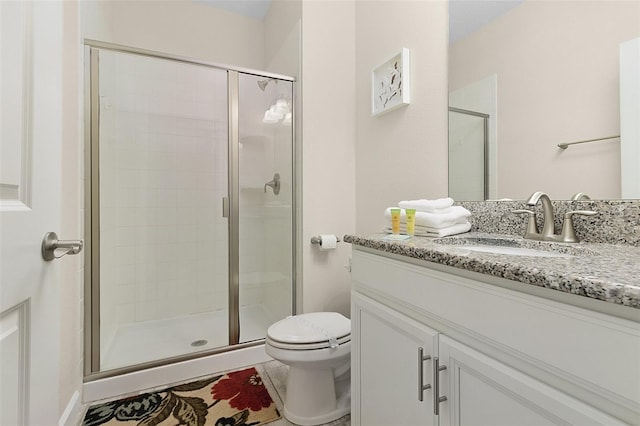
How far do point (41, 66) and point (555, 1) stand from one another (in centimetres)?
145

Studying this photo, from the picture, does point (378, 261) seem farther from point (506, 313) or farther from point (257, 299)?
point (257, 299)

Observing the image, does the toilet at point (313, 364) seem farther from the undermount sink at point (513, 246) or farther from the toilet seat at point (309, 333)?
the undermount sink at point (513, 246)

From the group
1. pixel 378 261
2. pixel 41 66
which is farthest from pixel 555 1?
pixel 41 66

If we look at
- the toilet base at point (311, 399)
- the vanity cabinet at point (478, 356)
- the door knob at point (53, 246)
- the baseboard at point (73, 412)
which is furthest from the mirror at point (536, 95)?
the baseboard at point (73, 412)

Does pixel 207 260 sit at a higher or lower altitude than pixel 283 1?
lower

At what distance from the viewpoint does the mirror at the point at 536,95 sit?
0.88 metres

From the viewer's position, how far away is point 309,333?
1329 millimetres

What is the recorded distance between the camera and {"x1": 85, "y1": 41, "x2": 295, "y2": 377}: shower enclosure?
6.11ft

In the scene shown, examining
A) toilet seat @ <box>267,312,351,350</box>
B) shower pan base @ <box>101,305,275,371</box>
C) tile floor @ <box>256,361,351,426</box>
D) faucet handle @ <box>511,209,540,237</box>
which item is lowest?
tile floor @ <box>256,361,351,426</box>

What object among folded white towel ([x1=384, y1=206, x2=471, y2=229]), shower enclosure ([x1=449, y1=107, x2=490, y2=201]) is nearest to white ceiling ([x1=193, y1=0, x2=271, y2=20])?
shower enclosure ([x1=449, y1=107, x2=490, y2=201])

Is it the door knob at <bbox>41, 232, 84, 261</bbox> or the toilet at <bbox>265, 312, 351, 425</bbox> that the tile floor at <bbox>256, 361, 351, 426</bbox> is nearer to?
the toilet at <bbox>265, 312, 351, 425</bbox>

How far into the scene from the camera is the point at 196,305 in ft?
7.76

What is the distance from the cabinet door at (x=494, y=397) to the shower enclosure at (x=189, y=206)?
56.7 inches

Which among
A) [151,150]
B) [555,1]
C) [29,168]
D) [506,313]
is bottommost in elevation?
[506,313]
